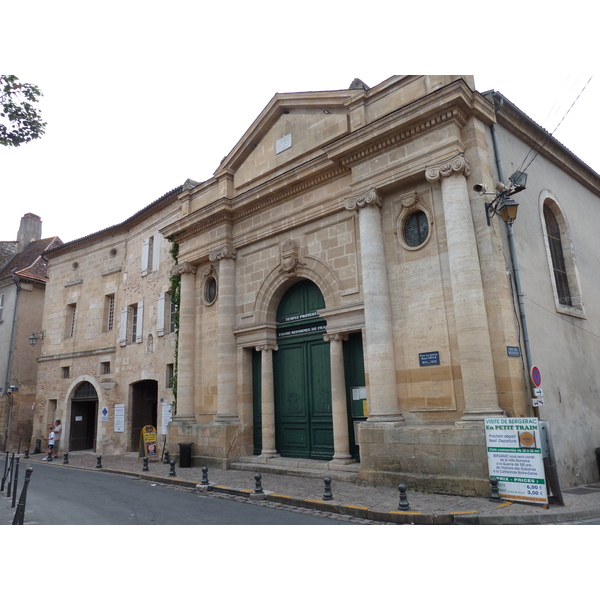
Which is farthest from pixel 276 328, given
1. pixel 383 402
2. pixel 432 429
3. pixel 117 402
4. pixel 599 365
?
pixel 117 402

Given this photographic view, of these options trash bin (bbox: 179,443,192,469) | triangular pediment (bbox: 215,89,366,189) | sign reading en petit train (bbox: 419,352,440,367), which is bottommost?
trash bin (bbox: 179,443,192,469)

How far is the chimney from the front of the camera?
30.2 meters

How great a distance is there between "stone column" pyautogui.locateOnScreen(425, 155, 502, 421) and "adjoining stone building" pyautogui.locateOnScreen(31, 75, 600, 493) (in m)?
0.03

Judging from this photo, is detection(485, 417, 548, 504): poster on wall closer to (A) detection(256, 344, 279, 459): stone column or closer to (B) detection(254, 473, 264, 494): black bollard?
(B) detection(254, 473, 264, 494): black bollard

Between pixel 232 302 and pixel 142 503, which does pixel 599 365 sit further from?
pixel 142 503

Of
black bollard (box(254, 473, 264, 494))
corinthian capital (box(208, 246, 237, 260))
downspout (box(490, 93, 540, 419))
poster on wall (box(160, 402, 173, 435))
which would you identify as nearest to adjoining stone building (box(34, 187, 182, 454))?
poster on wall (box(160, 402, 173, 435))

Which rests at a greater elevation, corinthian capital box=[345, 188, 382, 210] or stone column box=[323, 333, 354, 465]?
corinthian capital box=[345, 188, 382, 210]

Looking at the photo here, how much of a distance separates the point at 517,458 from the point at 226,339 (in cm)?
833

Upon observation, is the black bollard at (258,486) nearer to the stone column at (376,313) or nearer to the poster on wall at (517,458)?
the stone column at (376,313)

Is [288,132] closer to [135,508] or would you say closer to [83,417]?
[135,508]

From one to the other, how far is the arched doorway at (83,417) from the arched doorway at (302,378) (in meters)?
11.6

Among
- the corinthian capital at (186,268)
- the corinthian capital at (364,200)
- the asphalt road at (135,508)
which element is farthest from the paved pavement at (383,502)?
the corinthian capital at (186,268)

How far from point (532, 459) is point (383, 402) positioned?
299cm

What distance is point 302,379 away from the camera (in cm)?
1239
